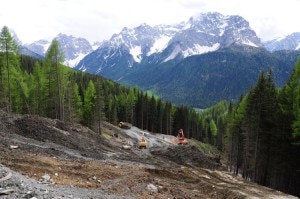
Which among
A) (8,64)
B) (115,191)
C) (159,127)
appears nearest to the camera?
(115,191)

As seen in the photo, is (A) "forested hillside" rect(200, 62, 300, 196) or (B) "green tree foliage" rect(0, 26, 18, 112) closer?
(A) "forested hillside" rect(200, 62, 300, 196)

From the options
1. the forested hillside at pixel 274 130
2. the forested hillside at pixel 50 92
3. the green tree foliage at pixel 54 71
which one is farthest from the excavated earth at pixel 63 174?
the green tree foliage at pixel 54 71

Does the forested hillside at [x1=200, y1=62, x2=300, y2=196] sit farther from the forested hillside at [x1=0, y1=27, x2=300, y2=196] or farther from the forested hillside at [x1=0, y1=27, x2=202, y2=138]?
the forested hillside at [x1=0, y1=27, x2=202, y2=138]

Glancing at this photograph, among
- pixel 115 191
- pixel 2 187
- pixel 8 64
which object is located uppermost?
pixel 8 64

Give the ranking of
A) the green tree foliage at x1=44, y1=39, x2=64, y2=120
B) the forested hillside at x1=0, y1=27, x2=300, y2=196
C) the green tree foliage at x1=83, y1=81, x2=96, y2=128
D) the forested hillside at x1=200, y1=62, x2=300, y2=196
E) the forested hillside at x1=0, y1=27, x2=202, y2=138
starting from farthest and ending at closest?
the green tree foliage at x1=83, y1=81, x2=96, y2=128 < the green tree foliage at x1=44, y1=39, x2=64, y2=120 < the forested hillside at x1=0, y1=27, x2=202, y2=138 < the forested hillside at x1=0, y1=27, x2=300, y2=196 < the forested hillside at x1=200, y1=62, x2=300, y2=196

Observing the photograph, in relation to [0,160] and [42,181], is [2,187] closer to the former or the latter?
[42,181]

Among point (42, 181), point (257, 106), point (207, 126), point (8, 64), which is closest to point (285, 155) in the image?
point (257, 106)

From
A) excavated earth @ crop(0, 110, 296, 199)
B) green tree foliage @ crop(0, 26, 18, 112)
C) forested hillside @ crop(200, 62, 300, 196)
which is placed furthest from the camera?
green tree foliage @ crop(0, 26, 18, 112)

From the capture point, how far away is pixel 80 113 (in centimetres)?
8194

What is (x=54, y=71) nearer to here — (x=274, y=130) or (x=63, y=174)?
(x=274, y=130)

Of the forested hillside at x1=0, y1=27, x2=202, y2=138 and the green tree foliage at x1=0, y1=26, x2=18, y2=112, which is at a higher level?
the green tree foliage at x1=0, y1=26, x2=18, y2=112

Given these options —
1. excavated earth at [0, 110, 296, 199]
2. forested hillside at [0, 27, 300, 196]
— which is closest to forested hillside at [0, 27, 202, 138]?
forested hillside at [0, 27, 300, 196]

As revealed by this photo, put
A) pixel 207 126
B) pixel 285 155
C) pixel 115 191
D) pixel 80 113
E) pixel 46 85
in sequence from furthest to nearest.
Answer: pixel 207 126 → pixel 80 113 → pixel 46 85 → pixel 285 155 → pixel 115 191

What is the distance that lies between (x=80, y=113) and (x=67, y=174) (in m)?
60.4
